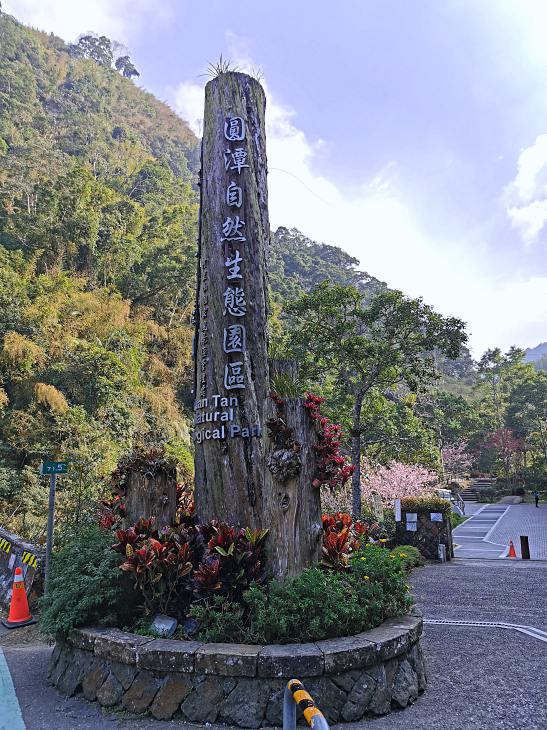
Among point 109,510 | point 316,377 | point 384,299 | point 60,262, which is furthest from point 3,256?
point 109,510

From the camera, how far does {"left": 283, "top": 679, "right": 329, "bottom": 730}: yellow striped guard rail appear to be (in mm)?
1616

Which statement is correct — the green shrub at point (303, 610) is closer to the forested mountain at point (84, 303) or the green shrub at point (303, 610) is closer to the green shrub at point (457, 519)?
the forested mountain at point (84, 303)

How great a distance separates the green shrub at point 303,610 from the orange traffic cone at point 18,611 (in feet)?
12.2

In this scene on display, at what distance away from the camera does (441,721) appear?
10.0 feet

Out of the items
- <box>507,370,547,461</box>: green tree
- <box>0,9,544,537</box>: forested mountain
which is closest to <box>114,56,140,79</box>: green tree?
<box>0,9,544,537</box>: forested mountain

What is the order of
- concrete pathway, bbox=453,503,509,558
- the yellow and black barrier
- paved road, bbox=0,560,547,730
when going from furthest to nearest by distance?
concrete pathway, bbox=453,503,509,558 → the yellow and black barrier → paved road, bbox=0,560,547,730

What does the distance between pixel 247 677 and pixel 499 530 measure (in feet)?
70.6

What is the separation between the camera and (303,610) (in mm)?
3461

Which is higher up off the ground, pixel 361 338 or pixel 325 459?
pixel 361 338

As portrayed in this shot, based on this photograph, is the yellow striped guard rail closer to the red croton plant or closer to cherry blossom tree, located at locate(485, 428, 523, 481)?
the red croton plant

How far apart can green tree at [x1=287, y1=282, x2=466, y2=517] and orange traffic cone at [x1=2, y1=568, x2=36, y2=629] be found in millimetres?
9053

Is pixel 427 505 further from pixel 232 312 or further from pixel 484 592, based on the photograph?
pixel 232 312

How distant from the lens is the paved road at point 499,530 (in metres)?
15.5

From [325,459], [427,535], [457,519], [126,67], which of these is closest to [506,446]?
[457,519]
